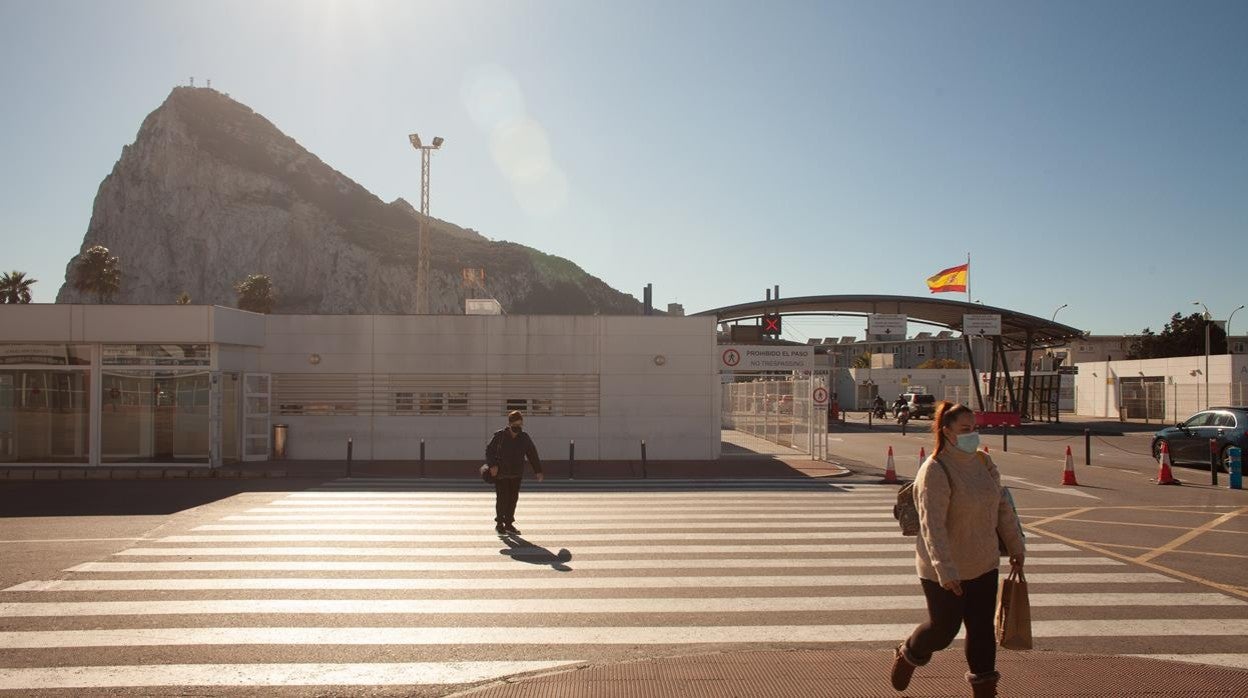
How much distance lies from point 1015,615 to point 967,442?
1.01m

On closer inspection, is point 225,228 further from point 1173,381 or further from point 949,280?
point 1173,381

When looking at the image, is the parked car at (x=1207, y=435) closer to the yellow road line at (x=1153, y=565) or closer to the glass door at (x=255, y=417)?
the yellow road line at (x=1153, y=565)

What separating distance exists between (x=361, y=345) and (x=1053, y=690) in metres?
21.2

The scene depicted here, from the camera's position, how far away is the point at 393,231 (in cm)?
17212

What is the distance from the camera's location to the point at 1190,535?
39.4 feet

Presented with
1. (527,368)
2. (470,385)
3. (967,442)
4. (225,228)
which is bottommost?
(470,385)

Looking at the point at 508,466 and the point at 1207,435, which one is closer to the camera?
the point at 508,466

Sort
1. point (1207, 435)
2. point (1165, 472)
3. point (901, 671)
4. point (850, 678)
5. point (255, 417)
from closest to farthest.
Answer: point (901, 671) < point (850, 678) < point (1165, 472) < point (1207, 435) < point (255, 417)

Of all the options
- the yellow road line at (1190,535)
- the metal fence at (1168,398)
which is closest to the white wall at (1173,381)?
the metal fence at (1168,398)

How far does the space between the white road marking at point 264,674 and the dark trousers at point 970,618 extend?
8.44 feet

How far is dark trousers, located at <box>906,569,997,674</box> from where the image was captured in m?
4.96

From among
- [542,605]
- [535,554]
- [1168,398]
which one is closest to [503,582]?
[542,605]

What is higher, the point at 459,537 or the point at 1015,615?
the point at 1015,615

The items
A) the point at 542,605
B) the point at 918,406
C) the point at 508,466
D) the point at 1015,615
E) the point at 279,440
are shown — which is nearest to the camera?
the point at 1015,615
